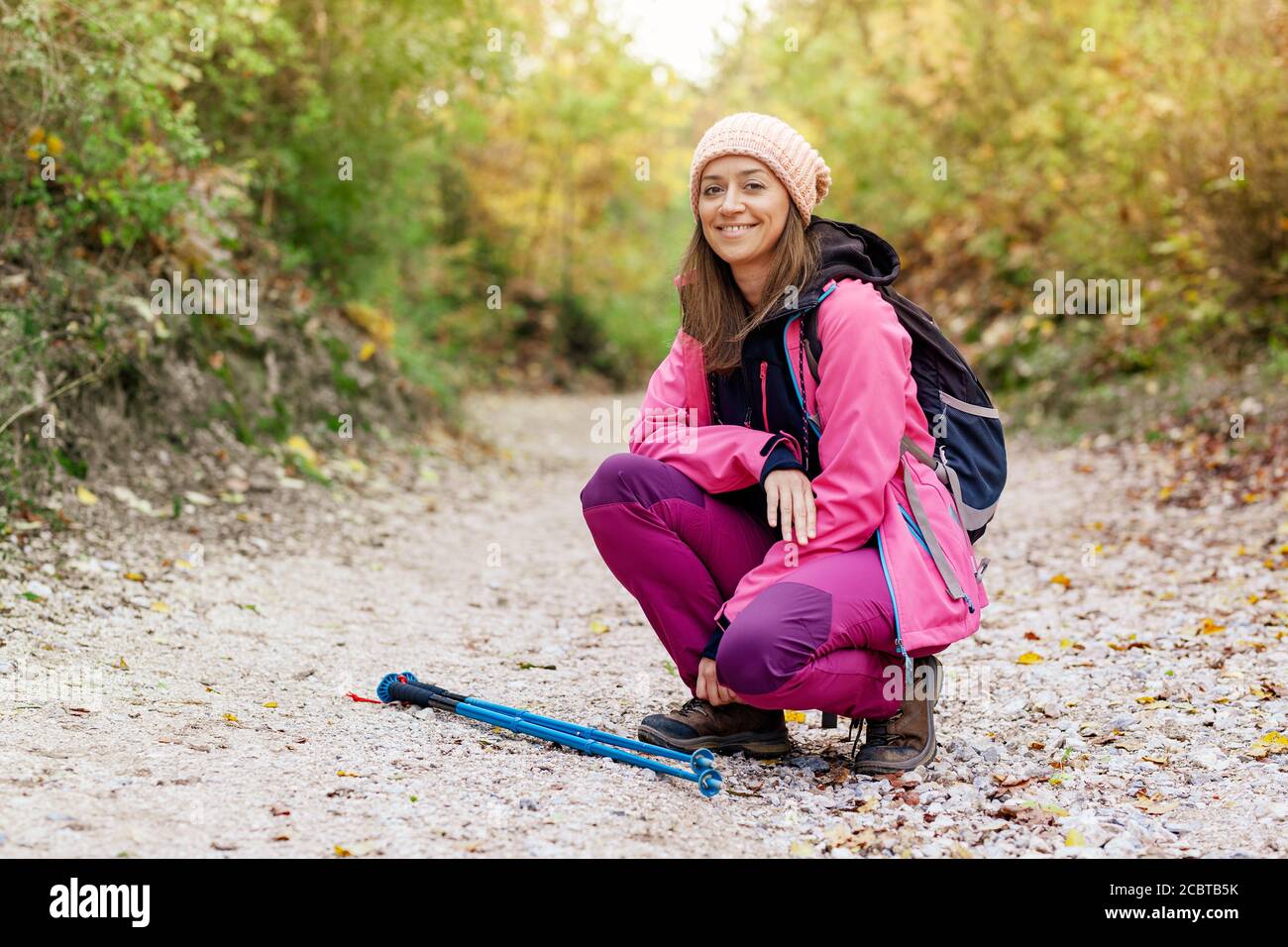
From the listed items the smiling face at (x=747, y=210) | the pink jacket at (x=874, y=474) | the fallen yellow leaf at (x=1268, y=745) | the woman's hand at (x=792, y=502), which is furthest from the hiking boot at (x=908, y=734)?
the smiling face at (x=747, y=210)

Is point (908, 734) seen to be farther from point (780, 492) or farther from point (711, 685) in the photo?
point (780, 492)

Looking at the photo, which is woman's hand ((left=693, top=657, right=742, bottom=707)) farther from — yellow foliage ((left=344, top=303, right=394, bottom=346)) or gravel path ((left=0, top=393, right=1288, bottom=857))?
yellow foliage ((left=344, top=303, right=394, bottom=346))

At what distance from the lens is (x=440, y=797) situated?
2807 millimetres

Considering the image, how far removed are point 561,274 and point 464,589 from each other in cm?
1299

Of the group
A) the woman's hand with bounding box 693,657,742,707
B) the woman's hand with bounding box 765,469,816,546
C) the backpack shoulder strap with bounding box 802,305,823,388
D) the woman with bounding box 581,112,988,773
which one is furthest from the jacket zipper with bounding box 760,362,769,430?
the woman's hand with bounding box 693,657,742,707

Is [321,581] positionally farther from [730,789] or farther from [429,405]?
[429,405]

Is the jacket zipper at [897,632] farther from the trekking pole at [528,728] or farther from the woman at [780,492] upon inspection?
the trekking pole at [528,728]

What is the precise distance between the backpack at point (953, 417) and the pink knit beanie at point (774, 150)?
0.33 meters

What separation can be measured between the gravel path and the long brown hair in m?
1.10

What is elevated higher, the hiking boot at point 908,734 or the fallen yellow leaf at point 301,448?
the fallen yellow leaf at point 301,448

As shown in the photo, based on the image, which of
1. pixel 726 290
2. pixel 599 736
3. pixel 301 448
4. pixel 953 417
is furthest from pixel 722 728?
pixel 301 448

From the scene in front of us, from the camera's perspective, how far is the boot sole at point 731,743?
3213 millimetres

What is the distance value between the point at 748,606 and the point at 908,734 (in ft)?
1.90
